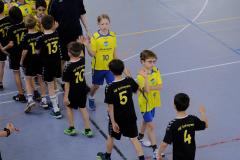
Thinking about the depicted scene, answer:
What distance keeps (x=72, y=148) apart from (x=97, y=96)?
1.86 meters

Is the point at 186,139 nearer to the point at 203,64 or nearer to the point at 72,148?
the point at 72,148

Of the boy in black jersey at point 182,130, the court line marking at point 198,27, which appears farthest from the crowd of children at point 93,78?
the court line marking at point 198,27

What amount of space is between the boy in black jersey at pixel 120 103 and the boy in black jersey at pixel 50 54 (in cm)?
190

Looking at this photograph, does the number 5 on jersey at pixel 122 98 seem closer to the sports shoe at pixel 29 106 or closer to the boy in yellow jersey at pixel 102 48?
the boy in yellow jersey at pixel 102 48

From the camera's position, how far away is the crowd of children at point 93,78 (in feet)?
19.6

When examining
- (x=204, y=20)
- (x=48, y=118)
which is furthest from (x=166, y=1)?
(x=48, y=118)

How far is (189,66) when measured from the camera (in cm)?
1003

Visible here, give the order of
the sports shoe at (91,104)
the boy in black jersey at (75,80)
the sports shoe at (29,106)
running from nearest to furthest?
the boy in black jersey at (75,80)
the sports shoe at (29,106)
the sports shoe at (91,104)

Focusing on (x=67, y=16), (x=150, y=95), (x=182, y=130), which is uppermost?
(x=67, y=16)

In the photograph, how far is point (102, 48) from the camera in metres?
8.02

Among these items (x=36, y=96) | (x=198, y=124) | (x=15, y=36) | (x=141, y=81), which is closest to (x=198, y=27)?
(x=36, y=96)

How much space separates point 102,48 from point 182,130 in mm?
2765

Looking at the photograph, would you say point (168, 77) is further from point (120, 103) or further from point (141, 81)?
point (120, 103)

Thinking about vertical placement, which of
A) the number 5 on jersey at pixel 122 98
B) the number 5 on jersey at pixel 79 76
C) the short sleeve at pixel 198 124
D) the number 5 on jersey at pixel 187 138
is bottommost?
the number 5 on jersey at pixel 187 138
